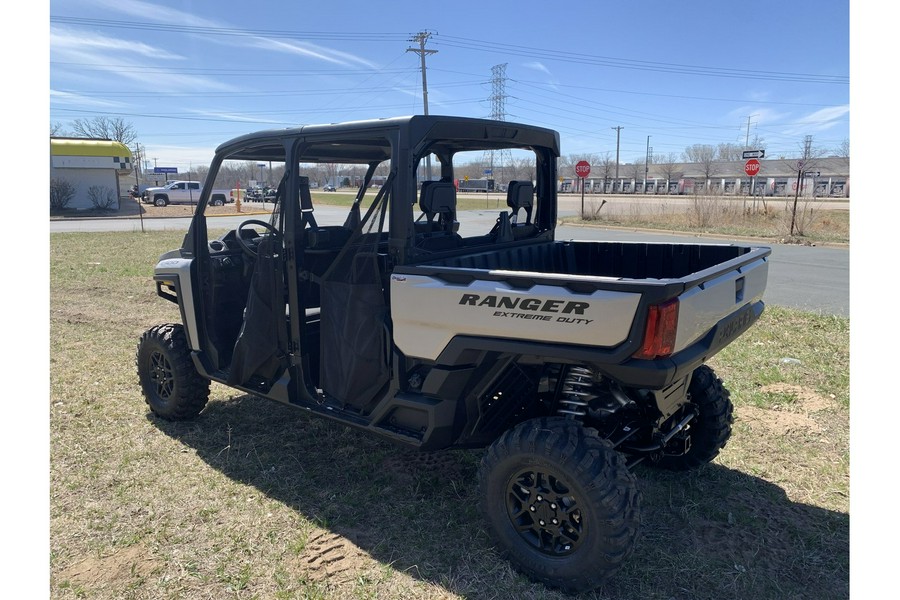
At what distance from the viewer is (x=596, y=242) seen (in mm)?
4367

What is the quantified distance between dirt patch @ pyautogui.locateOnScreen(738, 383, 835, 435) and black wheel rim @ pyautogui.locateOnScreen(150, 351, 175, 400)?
14.5 feet

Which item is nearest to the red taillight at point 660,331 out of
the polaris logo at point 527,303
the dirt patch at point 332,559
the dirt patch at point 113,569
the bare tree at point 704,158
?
the polaris logo at point 527,303

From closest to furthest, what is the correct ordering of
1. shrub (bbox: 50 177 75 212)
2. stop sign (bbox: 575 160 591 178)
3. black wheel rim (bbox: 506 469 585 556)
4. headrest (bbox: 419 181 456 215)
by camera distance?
black wheel rim (bbox: 506 469 585 556)
headrest (bbox: 419 181 456 215)
stop sign (bbox: 575 160 591 178)
shrub (bbox: 50 177 75 212)

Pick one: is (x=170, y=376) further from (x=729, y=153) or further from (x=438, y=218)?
(x=729, y=153)

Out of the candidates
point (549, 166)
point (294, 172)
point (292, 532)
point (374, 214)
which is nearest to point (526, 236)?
point (549, 166)

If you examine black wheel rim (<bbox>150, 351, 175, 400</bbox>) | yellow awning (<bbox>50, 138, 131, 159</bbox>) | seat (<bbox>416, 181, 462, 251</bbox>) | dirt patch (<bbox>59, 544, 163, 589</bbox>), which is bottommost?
dirt patch (<bbox>59, 544, 163, 589</bbox>)

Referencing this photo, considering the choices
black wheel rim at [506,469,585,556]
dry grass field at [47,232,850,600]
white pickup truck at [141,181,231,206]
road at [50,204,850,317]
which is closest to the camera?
black wheel rim at [506,469,585,556]

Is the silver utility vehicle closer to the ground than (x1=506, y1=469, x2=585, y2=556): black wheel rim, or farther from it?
farther from it

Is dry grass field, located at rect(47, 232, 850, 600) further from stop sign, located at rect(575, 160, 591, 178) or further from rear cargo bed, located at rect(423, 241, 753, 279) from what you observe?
stop sign, located at rect(575, 160, 591, 178)

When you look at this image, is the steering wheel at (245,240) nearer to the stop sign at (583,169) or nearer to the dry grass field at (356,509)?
the dry grass field at (356,509)

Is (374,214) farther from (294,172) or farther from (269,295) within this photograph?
(269,295)

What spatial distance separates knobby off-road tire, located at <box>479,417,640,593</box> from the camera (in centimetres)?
267

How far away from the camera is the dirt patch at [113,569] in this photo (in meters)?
2.95

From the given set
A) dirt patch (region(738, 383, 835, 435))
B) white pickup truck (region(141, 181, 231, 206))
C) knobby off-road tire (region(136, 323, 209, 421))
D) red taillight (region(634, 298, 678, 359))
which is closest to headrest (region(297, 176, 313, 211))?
knobby off-road tire (region(136, 323, 209, 421))
